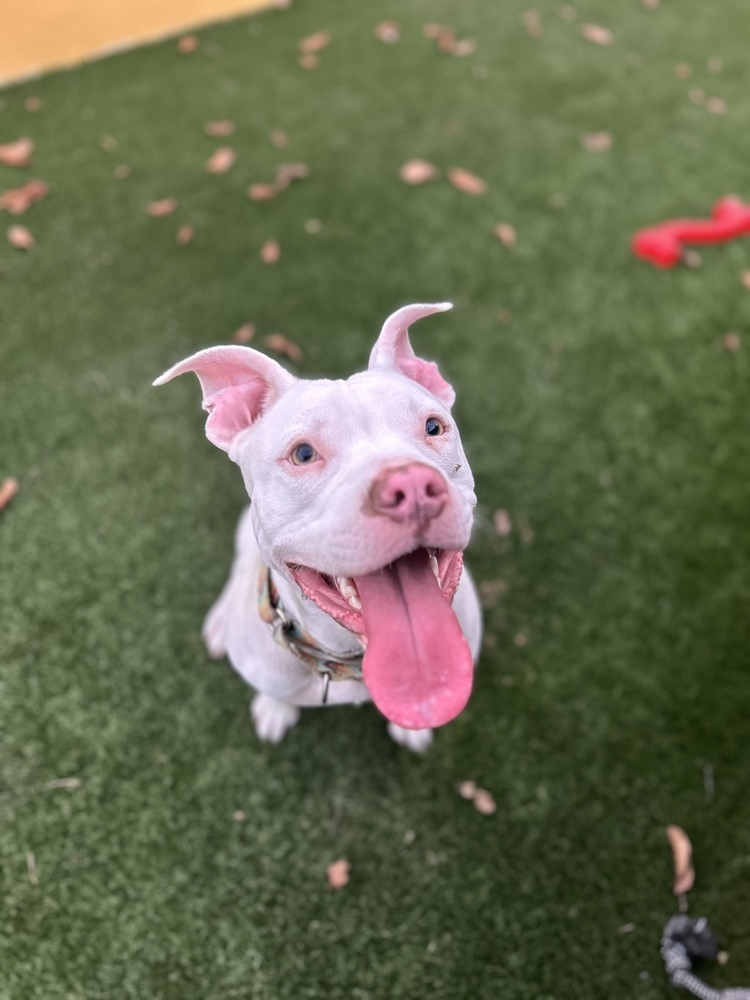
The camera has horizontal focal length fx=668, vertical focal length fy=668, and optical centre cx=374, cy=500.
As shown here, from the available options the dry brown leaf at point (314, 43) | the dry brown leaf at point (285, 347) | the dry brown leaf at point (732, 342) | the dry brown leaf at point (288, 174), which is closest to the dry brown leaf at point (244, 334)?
the dry brown leaf at point (285, 347)

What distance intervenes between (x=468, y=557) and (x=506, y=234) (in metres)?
2.40

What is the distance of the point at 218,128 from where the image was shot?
488 cm

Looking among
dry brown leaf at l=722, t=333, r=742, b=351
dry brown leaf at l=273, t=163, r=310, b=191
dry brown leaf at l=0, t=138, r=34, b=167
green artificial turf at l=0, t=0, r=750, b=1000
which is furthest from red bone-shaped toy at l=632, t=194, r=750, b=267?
dry brown leaf at l=0, t=138, r=34, b=167

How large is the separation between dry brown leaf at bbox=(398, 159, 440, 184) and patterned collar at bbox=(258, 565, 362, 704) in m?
3.63

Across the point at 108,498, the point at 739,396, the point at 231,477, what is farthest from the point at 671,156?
the point at 108,498

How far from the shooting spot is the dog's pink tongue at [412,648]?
5.44ft

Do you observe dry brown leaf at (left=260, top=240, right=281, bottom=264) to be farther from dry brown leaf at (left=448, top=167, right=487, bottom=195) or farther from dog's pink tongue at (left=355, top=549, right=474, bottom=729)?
dog's pink tongue at (left=355, top=549, right=474, bottom=729)

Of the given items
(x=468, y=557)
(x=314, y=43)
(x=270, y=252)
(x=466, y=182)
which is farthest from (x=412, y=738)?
(x=314, y=43)

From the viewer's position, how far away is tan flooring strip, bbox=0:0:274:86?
4957 mm

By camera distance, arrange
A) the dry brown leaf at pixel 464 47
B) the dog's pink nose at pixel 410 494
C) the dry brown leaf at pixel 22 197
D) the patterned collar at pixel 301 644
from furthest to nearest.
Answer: the dry brown leaf at pixel 464 47, the dry brown leaf at pixel 22 197, the patterned collar at pixel 301 644, the dog's pink nose at pixel 410 494

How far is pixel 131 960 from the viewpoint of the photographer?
96.7 inches

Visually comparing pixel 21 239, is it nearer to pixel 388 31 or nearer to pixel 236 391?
pixel 236 391

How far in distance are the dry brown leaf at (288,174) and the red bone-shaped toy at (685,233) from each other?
233 cm

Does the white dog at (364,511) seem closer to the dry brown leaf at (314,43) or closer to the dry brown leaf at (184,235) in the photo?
the dry brown leaf at (184,235)
